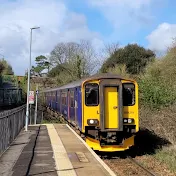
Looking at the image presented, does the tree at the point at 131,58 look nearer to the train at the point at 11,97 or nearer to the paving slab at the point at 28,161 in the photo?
the train at the point at 11,97

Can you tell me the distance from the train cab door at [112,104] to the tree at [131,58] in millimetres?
36690

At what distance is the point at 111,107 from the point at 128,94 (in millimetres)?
986

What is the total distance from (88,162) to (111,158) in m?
4.66

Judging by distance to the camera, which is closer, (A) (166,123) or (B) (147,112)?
(A) (166,123)

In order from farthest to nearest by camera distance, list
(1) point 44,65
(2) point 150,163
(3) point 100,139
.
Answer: (1) point 44,65, (3) point 100,139, (2) point 150,163

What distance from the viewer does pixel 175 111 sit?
1792 cm

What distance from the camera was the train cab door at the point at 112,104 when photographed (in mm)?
14383

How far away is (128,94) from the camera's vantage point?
49.2 feet

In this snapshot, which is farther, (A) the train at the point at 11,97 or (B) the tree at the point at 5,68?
(B) the tree at the point at 5,68

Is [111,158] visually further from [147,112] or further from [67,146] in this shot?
Answer: [147,112]

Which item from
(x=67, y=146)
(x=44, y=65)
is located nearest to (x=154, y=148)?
(x=67, y=146)

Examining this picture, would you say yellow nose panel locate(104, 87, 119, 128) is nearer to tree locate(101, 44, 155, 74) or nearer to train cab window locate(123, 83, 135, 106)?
train cab window locate(123, 83, 135, 106)

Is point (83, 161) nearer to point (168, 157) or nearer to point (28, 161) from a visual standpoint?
point (28, 161)

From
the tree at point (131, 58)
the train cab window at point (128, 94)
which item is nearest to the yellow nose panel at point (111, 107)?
the train cab window at point (128, 94)
